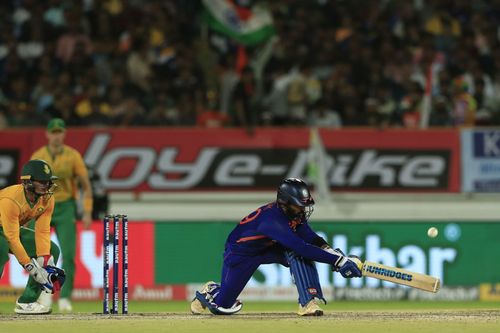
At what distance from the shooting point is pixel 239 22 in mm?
23125

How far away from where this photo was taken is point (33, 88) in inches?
872

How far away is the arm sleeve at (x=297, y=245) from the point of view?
1327cm

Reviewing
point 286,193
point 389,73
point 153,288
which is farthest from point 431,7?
point 286,193

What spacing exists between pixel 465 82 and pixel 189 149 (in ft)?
15.2

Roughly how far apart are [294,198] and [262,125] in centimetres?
802

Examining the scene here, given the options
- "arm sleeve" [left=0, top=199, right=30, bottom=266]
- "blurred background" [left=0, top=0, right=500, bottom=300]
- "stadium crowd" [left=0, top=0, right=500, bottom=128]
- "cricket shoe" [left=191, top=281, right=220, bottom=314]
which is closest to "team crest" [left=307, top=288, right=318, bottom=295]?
"cricket shoe" [left=191, top=281, right=220, bottom=314]

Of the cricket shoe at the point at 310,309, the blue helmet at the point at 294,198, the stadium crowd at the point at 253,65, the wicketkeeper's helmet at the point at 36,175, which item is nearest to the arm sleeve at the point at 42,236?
the wicketkeeper's helmet at the point at 36,175

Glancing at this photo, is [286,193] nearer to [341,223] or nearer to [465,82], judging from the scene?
[341,223]

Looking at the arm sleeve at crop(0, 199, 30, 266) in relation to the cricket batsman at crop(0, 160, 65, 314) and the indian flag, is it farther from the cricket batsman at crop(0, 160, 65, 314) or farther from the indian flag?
the indian flag

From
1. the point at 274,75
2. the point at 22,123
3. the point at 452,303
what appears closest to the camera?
the point at 452,303

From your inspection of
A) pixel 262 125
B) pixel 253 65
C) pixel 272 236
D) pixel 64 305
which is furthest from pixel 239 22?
pixel 272 236

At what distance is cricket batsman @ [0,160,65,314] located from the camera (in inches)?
524

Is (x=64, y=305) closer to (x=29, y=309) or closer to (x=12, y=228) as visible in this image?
(x=29, y=309)

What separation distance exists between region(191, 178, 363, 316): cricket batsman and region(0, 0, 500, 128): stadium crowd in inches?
290
